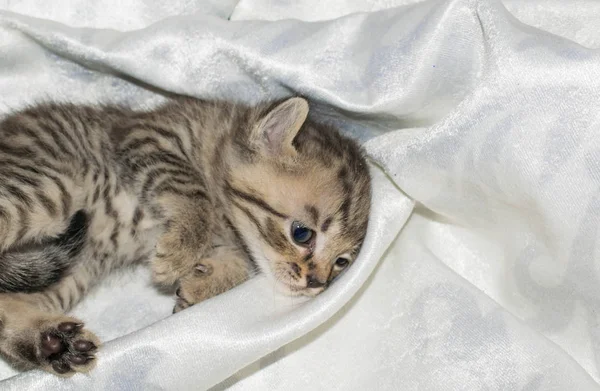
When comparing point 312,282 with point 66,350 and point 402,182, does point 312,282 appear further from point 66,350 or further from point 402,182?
point 66,350

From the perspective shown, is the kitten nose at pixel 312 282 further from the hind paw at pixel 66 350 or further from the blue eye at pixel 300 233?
the hind paw at pixel 66 350

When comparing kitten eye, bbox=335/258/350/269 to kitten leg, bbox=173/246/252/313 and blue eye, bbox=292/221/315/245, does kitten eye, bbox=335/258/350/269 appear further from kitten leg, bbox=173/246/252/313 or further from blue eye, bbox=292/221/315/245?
kitten leg, bbox=173/246/252/313

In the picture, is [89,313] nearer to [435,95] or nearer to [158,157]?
[158,157]

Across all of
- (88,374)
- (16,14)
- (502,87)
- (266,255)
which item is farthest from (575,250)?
(16,14)

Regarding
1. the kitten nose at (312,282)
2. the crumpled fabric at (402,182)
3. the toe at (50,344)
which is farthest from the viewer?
the kitten nose at (312,282)

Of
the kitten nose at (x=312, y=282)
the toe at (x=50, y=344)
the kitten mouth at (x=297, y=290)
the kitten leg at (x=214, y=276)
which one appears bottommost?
the kitten leg at (x=214, y=276)

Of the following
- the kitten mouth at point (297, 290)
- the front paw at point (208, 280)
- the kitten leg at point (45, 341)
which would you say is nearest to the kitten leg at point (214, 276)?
the front paw at point (208, 280)

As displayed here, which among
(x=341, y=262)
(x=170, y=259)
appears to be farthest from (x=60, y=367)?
(x=341, y=262)
